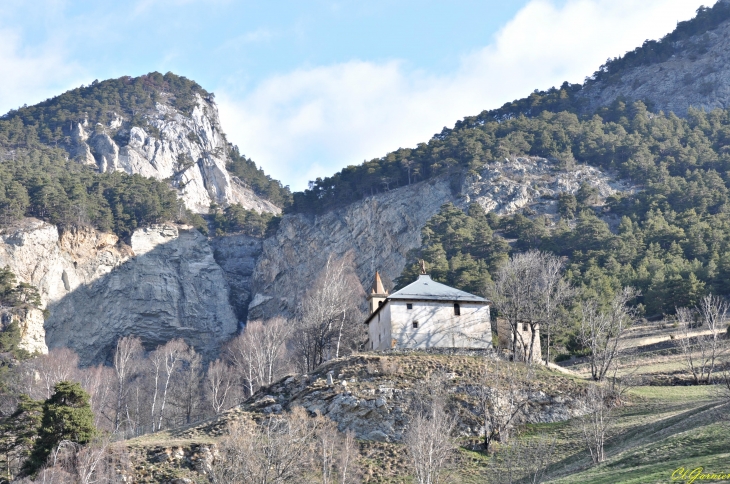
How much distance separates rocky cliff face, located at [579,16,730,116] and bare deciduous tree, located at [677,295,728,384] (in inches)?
2311

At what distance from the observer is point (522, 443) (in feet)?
109

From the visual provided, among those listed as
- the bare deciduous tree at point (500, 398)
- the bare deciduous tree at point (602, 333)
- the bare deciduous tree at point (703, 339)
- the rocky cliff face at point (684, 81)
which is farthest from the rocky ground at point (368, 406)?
the rocky cliff face at point (684, 81)

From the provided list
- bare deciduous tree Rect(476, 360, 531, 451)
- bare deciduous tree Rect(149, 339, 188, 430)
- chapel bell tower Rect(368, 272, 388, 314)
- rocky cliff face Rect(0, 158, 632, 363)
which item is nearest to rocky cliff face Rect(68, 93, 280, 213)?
rocky cliff face Rect(0, 158, 632, 363)

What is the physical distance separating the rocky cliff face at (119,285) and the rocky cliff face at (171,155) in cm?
2153

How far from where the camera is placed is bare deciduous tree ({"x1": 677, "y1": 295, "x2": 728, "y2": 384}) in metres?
41.9

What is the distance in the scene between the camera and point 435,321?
44062mm

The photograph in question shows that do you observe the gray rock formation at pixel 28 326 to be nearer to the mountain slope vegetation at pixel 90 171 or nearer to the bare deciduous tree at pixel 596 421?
the mountain slope vegetation at pixel 90 171

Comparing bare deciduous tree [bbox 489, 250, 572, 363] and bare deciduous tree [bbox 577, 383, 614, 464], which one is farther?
bare deciduous tree [bbox 489, 250, 572, 363]

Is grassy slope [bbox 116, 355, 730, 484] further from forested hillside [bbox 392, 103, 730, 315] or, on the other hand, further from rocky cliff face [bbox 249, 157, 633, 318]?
rocky cliff face [bbox 249, 157, 633, 318]

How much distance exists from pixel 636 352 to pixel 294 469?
2884 cm

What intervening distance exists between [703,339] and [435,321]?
16652 millimetres

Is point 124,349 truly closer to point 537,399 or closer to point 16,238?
point 16,238

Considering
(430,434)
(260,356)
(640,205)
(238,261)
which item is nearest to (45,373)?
(260,356)

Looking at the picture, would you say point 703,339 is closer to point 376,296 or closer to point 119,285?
point 376,296
